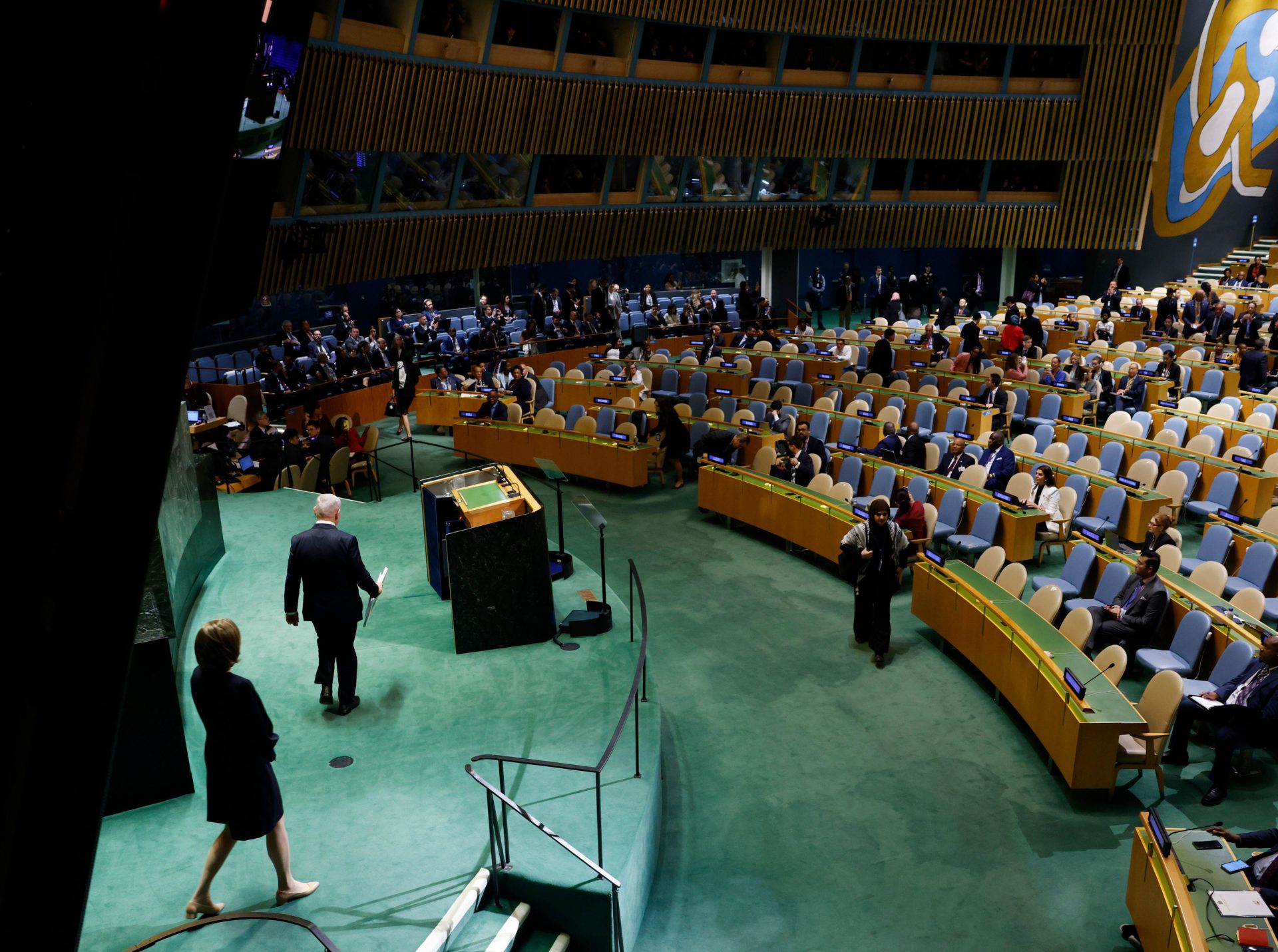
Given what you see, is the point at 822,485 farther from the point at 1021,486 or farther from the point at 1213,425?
the point at 1213,425

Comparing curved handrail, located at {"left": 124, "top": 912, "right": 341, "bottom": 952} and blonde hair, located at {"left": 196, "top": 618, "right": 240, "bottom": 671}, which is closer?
curved handrail, located at {"left": 124, "top": 912, "right": 341, "bottom": 952}

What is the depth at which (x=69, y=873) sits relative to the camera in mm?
1514

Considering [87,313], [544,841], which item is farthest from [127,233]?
[544,841]

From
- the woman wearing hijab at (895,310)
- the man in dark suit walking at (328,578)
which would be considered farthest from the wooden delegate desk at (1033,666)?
the woman wearing hijab at (895,310)

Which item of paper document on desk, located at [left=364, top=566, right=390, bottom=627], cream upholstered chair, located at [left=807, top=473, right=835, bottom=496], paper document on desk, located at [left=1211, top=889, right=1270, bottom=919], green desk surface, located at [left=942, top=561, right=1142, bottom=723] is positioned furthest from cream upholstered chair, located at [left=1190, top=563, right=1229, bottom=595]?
paper document on desk, located at [left=364, top=566, right=390, bottom=627]

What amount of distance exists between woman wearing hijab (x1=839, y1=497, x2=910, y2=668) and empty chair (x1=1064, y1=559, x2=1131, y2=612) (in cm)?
147

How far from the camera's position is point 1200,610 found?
768cm

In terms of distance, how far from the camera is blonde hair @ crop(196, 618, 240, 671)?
434 cm

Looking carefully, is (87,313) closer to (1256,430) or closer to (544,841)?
(544,841)

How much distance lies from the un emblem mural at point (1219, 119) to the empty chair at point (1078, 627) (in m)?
20.6

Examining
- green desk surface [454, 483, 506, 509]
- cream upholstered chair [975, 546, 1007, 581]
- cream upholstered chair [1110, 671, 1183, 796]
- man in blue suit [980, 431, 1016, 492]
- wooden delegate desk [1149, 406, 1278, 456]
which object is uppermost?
wooden delegate desk [1149, 406, 1278, 456]

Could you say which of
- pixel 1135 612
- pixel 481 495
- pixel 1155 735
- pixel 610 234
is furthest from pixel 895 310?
pixel 1155 735

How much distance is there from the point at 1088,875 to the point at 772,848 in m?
1.87

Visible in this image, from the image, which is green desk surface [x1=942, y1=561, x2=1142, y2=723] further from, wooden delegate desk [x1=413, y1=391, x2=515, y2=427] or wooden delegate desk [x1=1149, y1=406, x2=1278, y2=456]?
wooden delegate desk [x1=413, y1=391, x2=515, y2=427]
